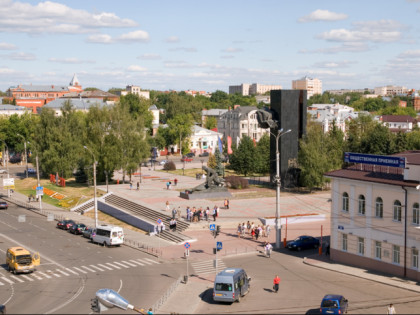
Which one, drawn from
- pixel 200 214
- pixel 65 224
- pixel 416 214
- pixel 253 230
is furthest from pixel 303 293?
pixel 65 224

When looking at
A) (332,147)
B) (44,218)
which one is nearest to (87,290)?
(44,218)

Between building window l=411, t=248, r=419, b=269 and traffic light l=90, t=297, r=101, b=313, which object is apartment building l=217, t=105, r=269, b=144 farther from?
traffic light l=90, t=297, r=101, b=313

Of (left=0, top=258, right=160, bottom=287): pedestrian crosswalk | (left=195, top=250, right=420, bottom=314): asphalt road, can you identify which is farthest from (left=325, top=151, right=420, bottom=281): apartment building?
(left=0, top=258, right=160, bottom=287): pedestrian crosswalk

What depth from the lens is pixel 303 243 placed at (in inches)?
1921

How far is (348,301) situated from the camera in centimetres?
3372

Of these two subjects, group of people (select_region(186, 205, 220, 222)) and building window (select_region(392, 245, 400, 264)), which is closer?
building window (select_region(392, 245, 400, 264))

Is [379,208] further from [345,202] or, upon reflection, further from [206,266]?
[206,266]

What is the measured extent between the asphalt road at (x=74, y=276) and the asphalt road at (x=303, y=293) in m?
4.76

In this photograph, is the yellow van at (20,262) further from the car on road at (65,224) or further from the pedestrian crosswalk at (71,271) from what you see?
the car on road at (65,224)

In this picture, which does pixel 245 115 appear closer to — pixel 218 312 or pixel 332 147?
pixel 332 147

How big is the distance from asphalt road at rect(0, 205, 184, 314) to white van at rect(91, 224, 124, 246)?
2.26 ft

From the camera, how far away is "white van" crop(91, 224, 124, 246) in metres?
50.8

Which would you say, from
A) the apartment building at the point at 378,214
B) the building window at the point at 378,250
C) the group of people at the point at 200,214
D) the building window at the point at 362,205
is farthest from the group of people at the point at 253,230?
the building window at the point at 378,250

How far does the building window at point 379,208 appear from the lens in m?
40.4
